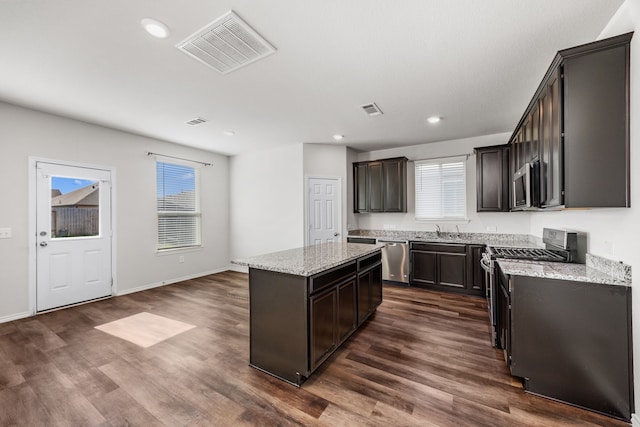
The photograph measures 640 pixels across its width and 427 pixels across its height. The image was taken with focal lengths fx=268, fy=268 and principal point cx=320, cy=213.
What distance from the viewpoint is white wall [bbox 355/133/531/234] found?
4.74 m

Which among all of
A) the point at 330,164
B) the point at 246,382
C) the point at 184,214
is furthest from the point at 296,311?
the point at 184,214

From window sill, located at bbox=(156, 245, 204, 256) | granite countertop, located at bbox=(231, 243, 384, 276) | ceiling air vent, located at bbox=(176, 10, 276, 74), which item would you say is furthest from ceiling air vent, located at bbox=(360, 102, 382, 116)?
window sill, located at bbox=(156, 245, 204, 256)

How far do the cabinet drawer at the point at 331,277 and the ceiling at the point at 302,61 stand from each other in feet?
6.39

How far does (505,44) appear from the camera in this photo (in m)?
2.25

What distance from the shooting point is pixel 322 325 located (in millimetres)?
2322

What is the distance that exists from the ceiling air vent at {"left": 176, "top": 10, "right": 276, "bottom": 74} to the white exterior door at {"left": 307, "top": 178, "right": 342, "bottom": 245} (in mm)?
3114

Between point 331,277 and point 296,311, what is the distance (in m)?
0.47

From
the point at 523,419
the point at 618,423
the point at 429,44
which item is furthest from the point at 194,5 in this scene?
the point at 618,423

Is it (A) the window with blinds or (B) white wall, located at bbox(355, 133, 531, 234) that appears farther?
(A) the window with blinds

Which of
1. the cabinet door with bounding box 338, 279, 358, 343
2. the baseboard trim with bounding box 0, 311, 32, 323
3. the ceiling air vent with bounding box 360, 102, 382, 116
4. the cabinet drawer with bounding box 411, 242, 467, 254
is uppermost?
the ceiling air vent with bounding box 360, 102, 382, 116

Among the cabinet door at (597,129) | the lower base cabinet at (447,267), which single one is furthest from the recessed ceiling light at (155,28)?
the lower base cabinet at (447,267)

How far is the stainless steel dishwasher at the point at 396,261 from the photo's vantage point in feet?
16.4

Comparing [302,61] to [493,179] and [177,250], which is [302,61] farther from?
[177,250]

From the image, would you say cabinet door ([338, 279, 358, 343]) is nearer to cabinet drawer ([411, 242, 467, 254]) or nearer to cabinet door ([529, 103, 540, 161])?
cabinet door ([529, 103, 540, 161])
